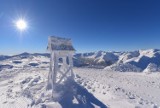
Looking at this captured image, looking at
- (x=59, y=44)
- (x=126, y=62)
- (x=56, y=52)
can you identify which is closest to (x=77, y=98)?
(x=56, y=52)

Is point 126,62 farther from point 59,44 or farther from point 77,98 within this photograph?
point 77,98

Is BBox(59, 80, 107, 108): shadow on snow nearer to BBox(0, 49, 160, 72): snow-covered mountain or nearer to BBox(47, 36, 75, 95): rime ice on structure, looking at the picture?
BBox(47, 36, 75, 95): rime ice on structure

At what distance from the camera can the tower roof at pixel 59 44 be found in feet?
48.2

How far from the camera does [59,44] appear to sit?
49.8 ft

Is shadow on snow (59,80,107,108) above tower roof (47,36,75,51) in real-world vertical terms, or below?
below

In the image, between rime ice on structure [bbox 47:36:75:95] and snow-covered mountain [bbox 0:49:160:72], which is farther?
snow-covered mountain [bbox 0:49:160:72]

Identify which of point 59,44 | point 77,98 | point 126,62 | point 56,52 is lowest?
point 77,98

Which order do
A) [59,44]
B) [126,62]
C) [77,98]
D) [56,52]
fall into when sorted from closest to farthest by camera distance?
[77,98] → [56,52] → [59,44] → [126,62]

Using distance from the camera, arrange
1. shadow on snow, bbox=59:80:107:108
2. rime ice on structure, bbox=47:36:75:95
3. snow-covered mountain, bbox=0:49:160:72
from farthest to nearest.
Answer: snow-covered mountain, bbox=0:49:160:72, rime ice on structure, bbox=47:36:75:95, shadow on snow, bbox=59:80:107:108

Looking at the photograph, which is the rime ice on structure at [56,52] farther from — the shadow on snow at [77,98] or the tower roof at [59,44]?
the shadow on snow at [77,98]

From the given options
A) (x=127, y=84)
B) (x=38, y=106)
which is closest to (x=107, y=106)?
(x=38, y=106)

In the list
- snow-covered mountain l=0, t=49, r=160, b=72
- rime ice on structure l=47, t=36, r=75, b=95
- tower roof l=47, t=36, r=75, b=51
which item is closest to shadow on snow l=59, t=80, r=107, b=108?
rime ice on structure l=47, t=36, r=75, b=95

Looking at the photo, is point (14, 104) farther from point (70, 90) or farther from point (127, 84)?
point (127, 84)

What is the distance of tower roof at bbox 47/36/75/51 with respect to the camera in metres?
14.7
